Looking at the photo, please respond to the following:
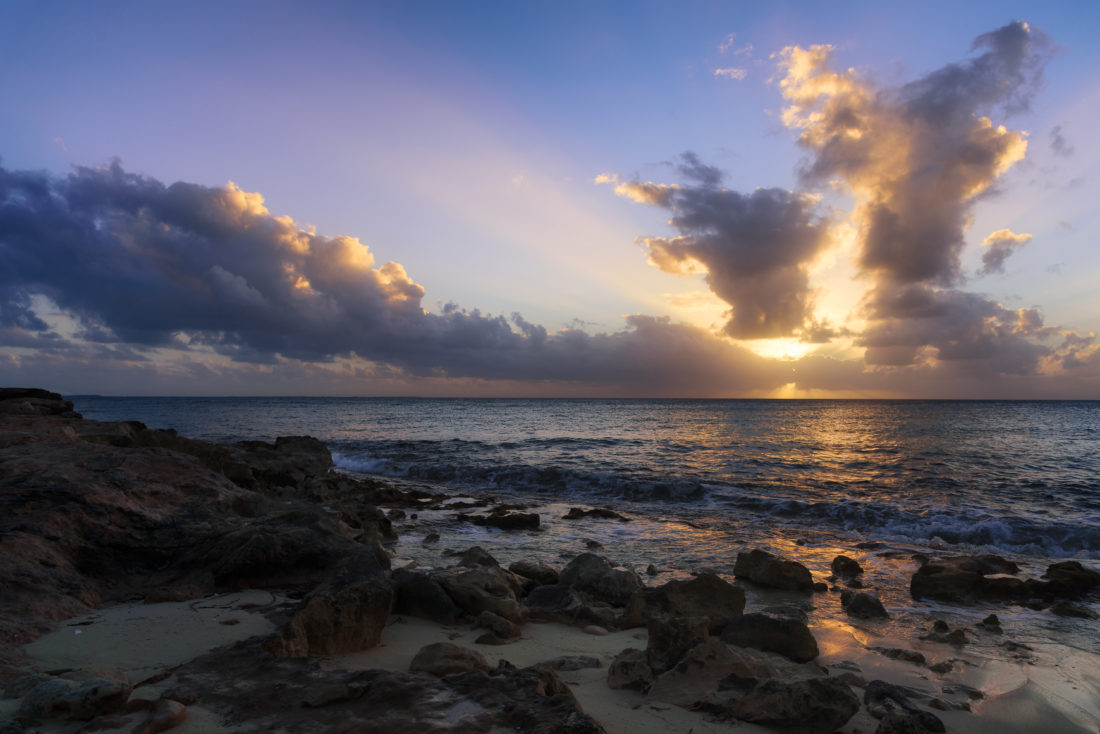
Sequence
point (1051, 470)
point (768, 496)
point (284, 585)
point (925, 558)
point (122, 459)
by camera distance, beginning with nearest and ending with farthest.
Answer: point (284, 585), point (122, 459), point (925, 558), point (768, 496), point (1051, 470)

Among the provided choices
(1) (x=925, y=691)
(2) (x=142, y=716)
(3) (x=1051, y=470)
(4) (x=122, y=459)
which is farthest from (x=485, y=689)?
(3) (x=1051, y=470)

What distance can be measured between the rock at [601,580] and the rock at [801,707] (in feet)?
11.0

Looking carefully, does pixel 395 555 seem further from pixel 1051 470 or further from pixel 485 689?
pixel 1051 470

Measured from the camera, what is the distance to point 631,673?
4.41m

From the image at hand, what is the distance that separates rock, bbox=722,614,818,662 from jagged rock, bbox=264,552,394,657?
3706 mm

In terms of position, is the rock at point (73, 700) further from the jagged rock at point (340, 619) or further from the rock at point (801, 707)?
the rock at point (801, 707)

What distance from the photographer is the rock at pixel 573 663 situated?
189 inches

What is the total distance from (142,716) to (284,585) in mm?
2733

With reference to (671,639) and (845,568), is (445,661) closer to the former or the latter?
(671,639)

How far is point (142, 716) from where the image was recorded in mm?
3180

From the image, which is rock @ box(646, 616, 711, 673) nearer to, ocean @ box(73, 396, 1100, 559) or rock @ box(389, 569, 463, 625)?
rock @ box(389, 569, 463, 625)

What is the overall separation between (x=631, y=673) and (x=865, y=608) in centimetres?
468

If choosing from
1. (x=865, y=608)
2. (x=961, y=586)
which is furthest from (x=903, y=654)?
(x=961, y=586)

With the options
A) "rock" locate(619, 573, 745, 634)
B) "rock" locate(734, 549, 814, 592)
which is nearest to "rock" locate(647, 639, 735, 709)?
"rock" locate(619, 573, 745, 634)
